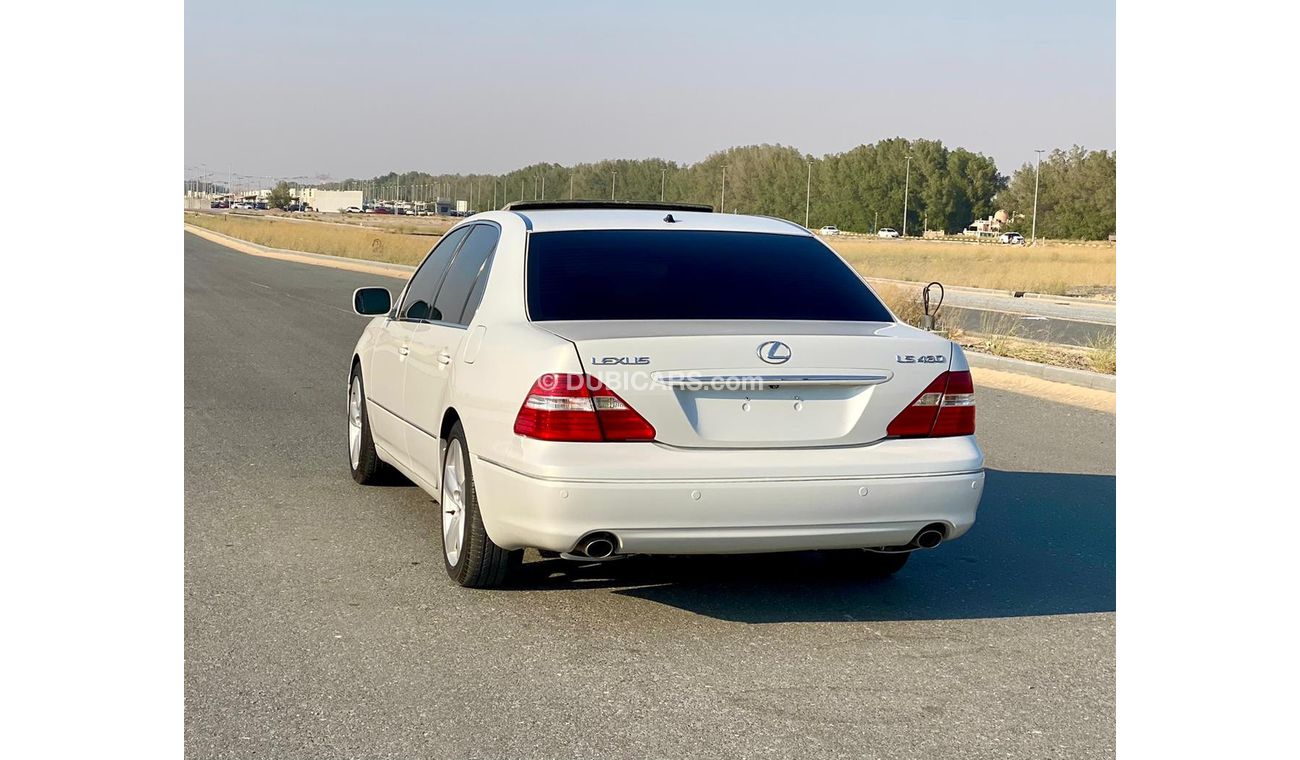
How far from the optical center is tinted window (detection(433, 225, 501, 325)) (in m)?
6.61

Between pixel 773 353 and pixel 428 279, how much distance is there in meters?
2.69

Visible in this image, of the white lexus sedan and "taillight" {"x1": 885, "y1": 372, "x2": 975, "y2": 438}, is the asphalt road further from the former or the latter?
"taillight" {"x1": 885, "y1": 372, "x2": 975, "y2": 438}

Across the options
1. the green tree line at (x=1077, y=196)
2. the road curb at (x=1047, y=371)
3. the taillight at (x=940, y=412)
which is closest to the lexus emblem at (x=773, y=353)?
the taillight at (x=940, y=412)

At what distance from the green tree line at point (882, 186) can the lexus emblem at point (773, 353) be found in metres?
112

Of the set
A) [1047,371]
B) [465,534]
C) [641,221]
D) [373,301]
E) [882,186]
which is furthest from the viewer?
[882,186]

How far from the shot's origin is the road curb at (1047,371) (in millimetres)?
14977

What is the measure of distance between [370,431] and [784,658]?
3.72 meters

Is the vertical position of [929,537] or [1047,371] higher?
[1047,371]

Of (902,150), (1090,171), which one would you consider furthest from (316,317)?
(902,150)

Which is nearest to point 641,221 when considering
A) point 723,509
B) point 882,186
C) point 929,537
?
point 723,509

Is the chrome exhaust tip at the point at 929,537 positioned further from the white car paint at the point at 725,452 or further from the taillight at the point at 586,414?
the taillight at the point at 586,414

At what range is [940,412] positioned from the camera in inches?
223

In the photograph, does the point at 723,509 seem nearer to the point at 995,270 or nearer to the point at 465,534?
the point at 465,534

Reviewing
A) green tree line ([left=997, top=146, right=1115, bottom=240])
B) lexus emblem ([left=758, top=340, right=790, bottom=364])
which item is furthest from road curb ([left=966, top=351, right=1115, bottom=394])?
green tree line ([left=997, top=146, right=1115, bottom=240])
